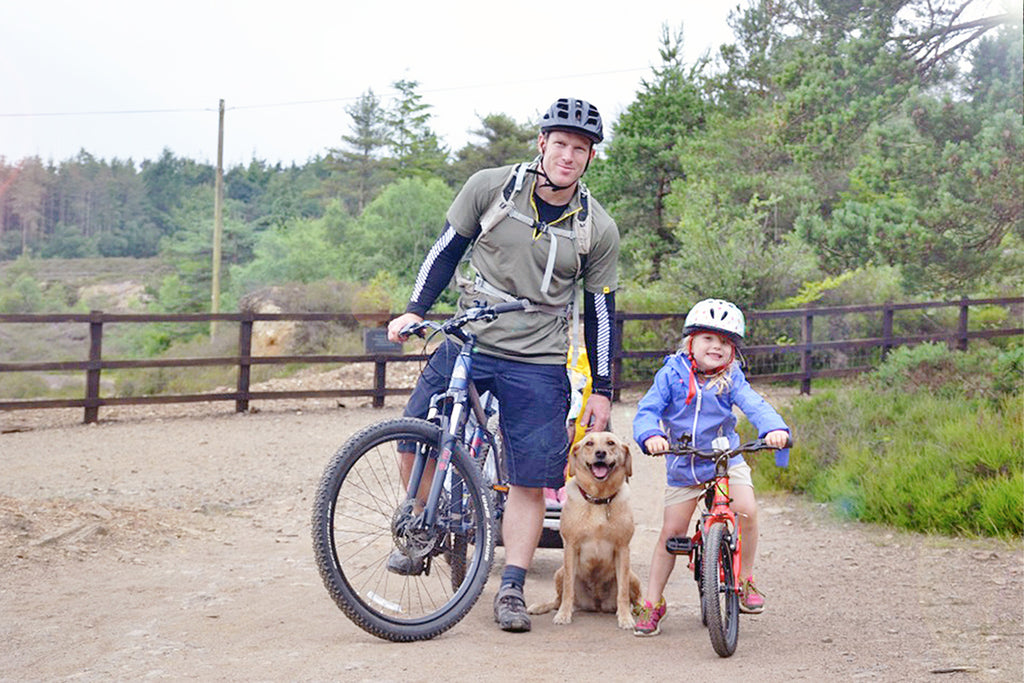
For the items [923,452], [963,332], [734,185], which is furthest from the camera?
[734,185]

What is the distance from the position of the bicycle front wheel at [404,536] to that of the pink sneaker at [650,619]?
63 centimetres

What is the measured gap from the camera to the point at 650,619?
4.45 meters

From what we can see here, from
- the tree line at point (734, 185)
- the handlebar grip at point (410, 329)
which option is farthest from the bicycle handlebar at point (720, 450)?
the tree line at point (734, 185)

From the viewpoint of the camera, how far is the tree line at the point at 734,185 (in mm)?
11492

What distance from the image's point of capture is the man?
A: 4.44m

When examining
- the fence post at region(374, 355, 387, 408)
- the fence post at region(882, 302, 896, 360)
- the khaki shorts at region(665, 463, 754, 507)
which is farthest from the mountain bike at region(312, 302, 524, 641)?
the fence post at region(882, 302, 896, 360)

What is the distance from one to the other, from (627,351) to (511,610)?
1143 cm

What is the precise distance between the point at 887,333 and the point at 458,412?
14153mm

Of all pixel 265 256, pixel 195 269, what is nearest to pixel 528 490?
pixel 265 256

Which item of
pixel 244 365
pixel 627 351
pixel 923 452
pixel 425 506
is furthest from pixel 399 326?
A: pixel 627 351

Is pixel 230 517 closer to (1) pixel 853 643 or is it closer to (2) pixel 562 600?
(2) pixel 562 600

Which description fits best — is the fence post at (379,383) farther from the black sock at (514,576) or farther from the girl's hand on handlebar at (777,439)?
the girl's hand on handlebar at (777,439)

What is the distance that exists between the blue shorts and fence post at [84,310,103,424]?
928 cm

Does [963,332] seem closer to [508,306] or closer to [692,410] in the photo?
[692,410]
